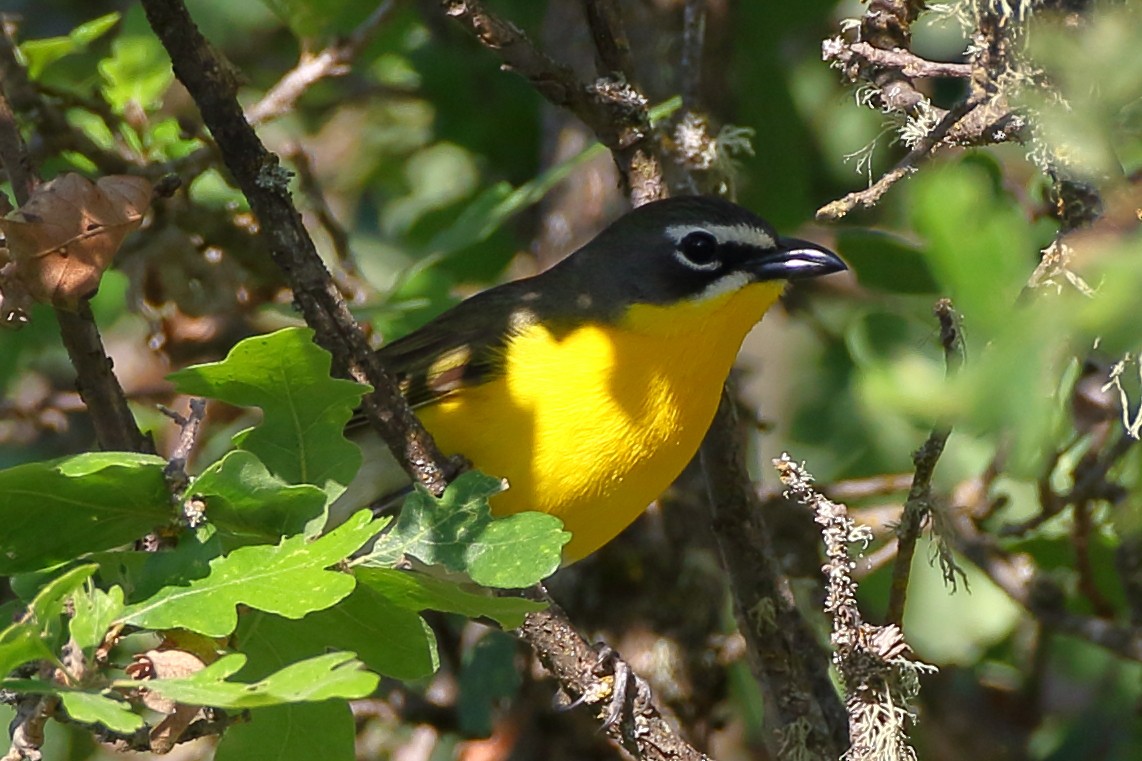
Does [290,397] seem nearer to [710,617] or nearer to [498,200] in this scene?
[498,200]

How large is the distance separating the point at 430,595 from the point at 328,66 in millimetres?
2501

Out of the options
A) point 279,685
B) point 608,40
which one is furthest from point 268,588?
point 608,40

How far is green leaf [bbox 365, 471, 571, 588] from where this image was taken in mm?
2223

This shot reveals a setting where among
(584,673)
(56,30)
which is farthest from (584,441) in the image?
(56,30)

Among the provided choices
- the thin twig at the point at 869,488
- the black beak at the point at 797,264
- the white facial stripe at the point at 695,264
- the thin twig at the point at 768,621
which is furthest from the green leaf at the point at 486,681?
the black beak at the point at 797,264

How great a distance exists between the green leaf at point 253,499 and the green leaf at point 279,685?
0.44m

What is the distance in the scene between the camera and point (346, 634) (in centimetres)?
237

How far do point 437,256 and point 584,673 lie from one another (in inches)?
65.0

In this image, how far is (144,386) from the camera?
16.6 feet

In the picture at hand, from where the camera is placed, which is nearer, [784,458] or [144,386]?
[784,458]

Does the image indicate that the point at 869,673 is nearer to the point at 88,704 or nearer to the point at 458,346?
the point at 88,704

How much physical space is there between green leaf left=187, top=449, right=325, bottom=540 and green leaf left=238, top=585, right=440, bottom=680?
0.47 ft

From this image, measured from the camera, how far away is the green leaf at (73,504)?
219cm

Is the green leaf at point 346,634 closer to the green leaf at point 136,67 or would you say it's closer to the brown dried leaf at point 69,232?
the brown dried leaf at point 69,232
